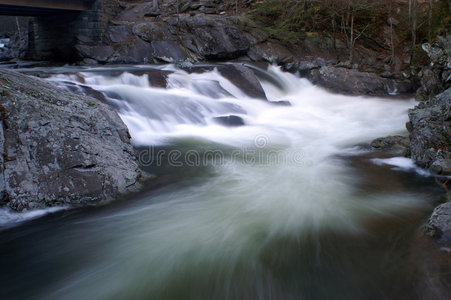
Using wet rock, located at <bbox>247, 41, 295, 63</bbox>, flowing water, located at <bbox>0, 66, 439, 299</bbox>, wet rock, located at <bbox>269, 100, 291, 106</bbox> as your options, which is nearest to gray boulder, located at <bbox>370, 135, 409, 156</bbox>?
flowing water, located at <bbox>0, 66, 439, 299</bbox>

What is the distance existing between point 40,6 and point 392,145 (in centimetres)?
1479

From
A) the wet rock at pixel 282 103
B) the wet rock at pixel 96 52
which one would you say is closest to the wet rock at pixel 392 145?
the wet rock at pixel 282 103

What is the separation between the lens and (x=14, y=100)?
14.4 feet

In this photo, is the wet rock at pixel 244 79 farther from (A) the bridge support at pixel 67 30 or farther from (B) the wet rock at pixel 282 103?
(A) the bridge support at pixel 67 30

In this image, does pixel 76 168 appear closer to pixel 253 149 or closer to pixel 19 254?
pixel 19 254

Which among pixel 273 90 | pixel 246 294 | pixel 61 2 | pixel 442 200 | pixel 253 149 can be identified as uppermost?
pixel 61 2

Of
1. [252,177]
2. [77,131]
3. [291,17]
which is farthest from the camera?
[291,17]

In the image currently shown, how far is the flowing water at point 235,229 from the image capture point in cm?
308

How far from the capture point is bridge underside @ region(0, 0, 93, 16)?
44.2 ft

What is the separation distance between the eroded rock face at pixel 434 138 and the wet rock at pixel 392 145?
42 cm

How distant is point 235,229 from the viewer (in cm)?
407

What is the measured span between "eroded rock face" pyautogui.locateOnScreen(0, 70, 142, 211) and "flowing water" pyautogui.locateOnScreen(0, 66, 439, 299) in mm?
259

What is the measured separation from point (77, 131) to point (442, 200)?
16.6 feet

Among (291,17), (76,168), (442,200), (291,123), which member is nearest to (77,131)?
(76,168)
